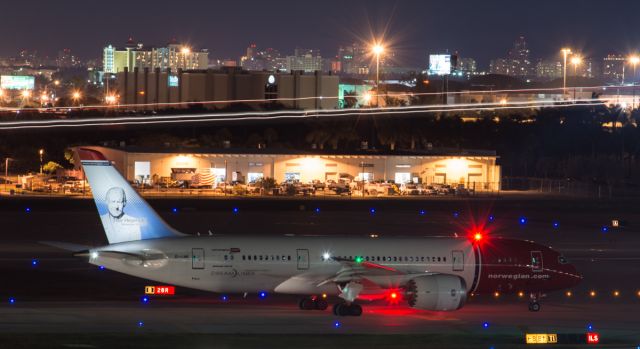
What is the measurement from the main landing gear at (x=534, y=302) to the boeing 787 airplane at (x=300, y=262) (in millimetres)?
46

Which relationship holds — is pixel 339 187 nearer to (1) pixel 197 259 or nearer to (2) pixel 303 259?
(2) pixel 303 259

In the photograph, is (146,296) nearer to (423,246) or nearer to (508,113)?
(423,246)

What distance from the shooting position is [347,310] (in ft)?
113

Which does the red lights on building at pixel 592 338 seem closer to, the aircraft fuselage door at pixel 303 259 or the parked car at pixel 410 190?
the aircraft fuselage door at pixel 303 259

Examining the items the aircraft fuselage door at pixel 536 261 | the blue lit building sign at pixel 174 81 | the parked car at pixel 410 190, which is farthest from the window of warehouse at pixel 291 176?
the blue lit building sign at pixel 174 81

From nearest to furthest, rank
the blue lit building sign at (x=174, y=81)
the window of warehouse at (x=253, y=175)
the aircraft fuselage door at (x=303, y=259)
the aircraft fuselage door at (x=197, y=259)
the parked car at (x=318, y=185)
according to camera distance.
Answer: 1. the aircraft fuselage door at (x=197, y=259)
2. the aircraft fuselage door at (x=303, y=259)
3. the parked car at (x=318, y=185)
4. the window of warehouse at (x=253, y=175)
5. the blue lit building sign at (x=174, y=81)

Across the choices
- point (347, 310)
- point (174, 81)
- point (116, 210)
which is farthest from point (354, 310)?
point (174, 81)

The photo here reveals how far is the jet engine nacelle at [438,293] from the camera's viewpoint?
34.3 meters

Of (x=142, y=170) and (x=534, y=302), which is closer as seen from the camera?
(x=534, y=302)

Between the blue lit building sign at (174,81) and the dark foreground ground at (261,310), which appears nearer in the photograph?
the dark foreground ground at (261,310)

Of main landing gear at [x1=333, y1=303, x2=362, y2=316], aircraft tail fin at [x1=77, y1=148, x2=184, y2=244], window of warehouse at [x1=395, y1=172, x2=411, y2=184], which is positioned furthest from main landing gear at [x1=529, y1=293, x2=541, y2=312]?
window of warehouse at [x1=395, y1=172, x2=411, y2=184]

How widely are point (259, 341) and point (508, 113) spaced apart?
157 m

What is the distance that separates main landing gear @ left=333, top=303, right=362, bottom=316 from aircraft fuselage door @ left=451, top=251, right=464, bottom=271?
4.44 metres

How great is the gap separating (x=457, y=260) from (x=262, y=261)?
733 cm
